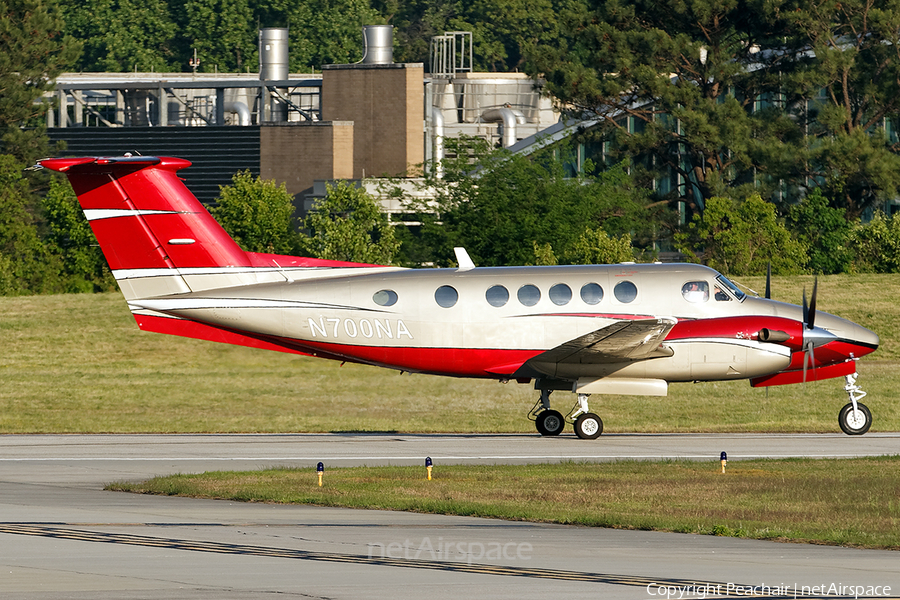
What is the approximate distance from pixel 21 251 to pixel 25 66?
10559 millimetres

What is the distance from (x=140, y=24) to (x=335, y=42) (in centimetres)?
1753

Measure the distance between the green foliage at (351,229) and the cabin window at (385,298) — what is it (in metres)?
27.7

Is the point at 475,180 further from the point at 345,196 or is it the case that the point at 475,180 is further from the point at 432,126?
the point at 432,126

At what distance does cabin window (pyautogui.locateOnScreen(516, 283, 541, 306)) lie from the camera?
82.8 feet

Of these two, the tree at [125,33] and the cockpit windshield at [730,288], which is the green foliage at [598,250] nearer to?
the cockpit windshield at [730,288]

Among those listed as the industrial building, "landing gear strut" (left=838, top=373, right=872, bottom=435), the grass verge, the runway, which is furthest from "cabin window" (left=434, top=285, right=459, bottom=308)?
the industrial building

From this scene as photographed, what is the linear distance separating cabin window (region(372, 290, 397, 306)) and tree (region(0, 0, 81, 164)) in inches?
1788

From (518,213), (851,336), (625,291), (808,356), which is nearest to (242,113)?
(518,213)

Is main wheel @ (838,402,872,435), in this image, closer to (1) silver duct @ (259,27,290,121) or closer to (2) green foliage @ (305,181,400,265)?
(2) green foliage @ (305,181,400,265)

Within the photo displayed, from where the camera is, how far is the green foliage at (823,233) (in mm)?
54750

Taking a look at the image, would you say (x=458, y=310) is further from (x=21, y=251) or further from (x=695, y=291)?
(x=21, y=251)

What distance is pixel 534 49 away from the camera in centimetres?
6034

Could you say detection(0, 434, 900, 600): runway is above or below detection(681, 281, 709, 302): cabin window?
below

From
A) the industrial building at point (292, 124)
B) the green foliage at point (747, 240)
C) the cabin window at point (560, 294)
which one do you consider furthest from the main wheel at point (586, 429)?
the industrial building at point (292, 124)
